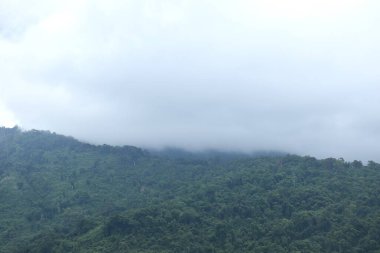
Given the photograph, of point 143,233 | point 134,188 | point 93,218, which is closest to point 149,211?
point 143,233

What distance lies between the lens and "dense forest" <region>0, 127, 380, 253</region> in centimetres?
8156

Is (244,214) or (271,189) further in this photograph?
(271,189)

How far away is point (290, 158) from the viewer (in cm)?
11600

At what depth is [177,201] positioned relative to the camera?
9700 cm

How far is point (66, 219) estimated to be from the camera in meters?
102

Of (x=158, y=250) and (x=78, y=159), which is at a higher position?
(x=78, y=159)

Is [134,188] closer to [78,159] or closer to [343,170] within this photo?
[78,159]

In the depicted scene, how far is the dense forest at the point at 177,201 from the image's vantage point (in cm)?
8156

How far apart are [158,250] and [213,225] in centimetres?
1142

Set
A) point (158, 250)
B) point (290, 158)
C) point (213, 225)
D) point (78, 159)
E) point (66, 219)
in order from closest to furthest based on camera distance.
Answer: point (158, 250) < point (213, 225) < point (66, 219) < point (290, 158) < point (78, 159)

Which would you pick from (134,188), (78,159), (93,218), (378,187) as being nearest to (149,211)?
(93,218)

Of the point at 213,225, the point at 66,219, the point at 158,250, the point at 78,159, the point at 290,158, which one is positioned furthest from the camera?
the point at 78,159

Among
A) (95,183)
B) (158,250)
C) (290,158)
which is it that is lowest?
(158,250)

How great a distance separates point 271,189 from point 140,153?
4225 centimetres
